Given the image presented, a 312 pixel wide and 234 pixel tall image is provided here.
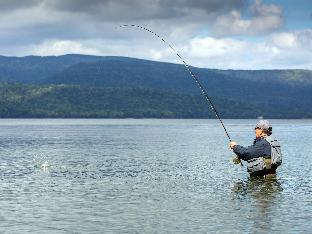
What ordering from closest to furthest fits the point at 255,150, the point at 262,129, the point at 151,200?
the point at 151,200 < the point at 255,150 < the point at 262,129

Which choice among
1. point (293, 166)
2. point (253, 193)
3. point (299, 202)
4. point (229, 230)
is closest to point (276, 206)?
point (299, 202)

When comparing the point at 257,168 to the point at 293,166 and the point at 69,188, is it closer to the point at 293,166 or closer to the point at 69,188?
the point at 69,188

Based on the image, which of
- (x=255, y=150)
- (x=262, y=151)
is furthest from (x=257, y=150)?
(x=262, y=151)

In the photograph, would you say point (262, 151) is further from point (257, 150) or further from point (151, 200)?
point (151, 200)

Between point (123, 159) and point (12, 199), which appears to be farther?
point (123, 159)

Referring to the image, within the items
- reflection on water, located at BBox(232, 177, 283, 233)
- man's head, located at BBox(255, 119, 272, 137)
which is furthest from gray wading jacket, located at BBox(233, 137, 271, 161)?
reflection on water, located at BBox(232, 177, 283, 233)

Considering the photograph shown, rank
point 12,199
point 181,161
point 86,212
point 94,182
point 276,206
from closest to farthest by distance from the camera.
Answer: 1. point 86,212
2. point 276,206
3. point 12,199
4. point 94,182
5. point 181,161

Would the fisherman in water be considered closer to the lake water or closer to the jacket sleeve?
the jacket sleeve

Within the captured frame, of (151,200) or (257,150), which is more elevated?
(257,150)

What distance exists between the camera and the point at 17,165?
4544cm

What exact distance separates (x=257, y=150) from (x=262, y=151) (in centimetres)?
29

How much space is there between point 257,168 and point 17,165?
776 inches

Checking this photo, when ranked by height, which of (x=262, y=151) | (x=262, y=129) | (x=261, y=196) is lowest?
(x=261, y=196)

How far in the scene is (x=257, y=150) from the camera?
30.4 m
